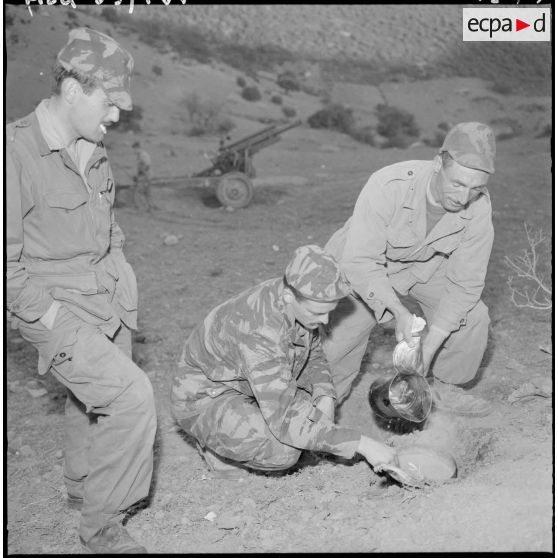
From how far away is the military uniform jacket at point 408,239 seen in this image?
154 inches

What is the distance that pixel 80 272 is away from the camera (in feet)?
9.91

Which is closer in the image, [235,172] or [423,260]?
[423,260]

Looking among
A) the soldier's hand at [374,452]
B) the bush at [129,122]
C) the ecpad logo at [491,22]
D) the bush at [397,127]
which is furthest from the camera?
the bush at [397,127]

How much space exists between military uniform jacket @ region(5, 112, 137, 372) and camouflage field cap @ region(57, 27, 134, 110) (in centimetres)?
29

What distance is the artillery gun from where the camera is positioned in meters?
10.8

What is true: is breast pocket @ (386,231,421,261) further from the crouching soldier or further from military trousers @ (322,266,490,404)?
the crouching soldier

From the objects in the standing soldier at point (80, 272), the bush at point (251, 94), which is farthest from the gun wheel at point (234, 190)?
the bush at point (251, 94)

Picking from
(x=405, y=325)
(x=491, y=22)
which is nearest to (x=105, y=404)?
(x=405, y=325)

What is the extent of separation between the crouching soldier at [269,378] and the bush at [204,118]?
1435 centimetres

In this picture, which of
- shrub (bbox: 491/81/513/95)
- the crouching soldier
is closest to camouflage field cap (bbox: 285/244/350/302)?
the crouching soldier

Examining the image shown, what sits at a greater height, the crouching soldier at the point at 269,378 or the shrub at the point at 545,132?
the shrub at the point at 545,132

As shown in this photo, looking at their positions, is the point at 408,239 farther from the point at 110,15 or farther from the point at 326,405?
the point at 110,15

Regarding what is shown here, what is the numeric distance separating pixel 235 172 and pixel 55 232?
7945 millimetres

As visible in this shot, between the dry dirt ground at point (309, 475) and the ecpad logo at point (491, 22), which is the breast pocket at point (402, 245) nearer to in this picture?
the dry dirt ground at point (309, 475)
